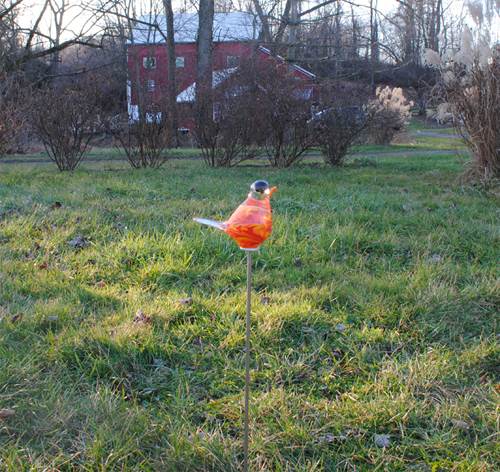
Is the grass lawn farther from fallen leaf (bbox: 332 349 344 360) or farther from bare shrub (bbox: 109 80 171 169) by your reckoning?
bare shrub (bbox: 109 80 171 169)

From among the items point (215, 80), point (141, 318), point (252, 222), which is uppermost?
point (215, 80)

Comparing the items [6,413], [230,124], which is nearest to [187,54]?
[230,124]

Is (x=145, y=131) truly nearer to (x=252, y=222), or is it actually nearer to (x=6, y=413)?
(x=6, y=413)

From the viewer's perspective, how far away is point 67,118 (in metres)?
10.0

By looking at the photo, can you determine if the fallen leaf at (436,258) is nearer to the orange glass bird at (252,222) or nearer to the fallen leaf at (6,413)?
the orange glass bird at (252,222)

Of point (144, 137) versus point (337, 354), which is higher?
point (144, 137)

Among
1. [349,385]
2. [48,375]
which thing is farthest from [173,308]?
[349,385]

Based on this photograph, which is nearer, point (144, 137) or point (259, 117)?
point (259, 117)

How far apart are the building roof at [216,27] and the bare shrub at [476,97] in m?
16.1

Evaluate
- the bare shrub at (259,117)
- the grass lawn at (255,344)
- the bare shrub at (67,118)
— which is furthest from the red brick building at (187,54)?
the grass lawn at (255,344)

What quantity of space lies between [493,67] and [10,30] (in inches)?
554

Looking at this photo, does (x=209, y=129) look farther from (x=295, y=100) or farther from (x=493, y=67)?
(x=493, y=67)

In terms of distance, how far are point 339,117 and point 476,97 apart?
3.13 metres

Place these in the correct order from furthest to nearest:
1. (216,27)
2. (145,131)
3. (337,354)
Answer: (216,27) < (145,131) < (337,354)
